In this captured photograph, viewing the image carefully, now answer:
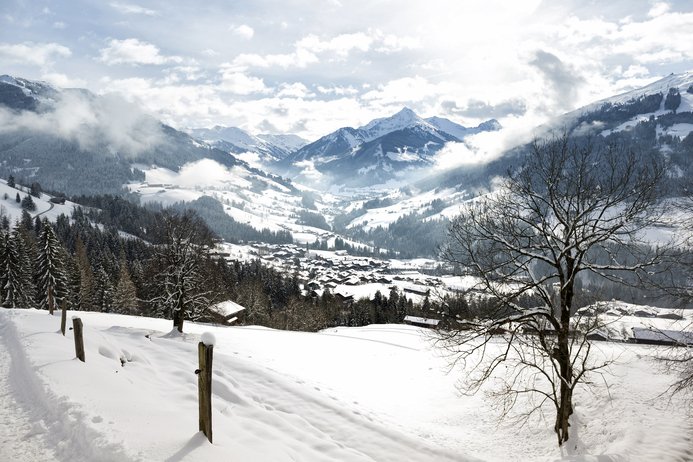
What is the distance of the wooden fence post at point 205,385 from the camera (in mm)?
6652

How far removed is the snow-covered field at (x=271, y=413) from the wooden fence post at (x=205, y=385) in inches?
12.0

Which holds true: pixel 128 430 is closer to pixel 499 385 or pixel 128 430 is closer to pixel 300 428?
pixel 300 428

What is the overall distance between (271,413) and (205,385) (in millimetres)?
4608

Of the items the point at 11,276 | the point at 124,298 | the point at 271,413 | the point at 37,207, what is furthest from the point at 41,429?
the point at 37,207

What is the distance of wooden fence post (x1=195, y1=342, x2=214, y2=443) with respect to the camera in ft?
21.8

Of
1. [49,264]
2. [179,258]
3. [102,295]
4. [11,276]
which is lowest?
[102,295]

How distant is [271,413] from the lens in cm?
1061

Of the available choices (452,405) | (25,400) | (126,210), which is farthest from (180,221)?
(126,210)

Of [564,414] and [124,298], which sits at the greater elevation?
[564,414]

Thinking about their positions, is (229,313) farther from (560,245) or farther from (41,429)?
(560,245)

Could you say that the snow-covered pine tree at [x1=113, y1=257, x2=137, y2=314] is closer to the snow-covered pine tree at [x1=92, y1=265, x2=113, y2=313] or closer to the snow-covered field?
the snow-covered pine tree at [x1=92, y1=265, x2=113, y2=313]

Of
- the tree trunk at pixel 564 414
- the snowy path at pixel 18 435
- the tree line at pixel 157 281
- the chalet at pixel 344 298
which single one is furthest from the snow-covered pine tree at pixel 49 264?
the chalet at pixel 344 298

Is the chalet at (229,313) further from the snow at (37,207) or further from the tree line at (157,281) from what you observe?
the snow at (37,207)

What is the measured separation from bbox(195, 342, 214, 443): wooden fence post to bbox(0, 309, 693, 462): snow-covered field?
0.30 metres
